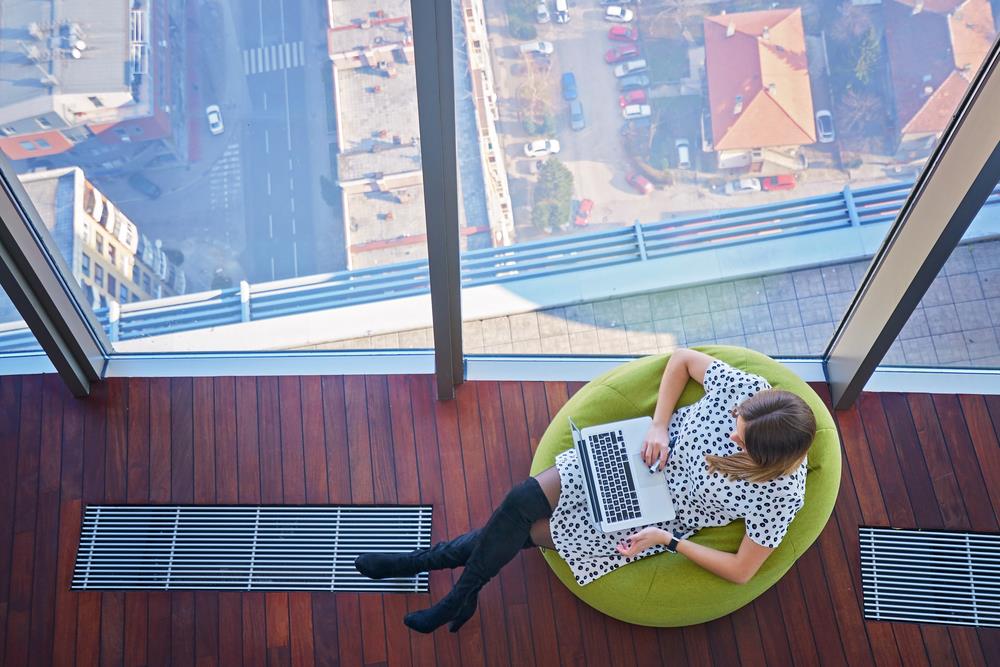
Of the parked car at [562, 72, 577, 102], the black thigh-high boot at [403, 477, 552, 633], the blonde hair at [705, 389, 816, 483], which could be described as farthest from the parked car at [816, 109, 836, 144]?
the black thigh-high boot at [403, 477, 552, 633]

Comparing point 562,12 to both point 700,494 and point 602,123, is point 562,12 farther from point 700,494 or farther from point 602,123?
point 700,494

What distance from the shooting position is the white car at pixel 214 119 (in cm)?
256

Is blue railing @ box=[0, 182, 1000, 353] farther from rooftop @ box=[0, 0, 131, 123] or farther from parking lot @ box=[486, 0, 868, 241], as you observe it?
rooftop @ box=[0, 0, 131, 123]

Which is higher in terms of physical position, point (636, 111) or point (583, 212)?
point (636, 111)

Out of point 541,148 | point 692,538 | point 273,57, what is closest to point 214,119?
point 273,57

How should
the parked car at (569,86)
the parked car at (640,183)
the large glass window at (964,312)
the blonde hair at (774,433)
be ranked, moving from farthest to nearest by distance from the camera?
the large glass window at (964,312) → the parked car at (640,183) → the parked car at (569,86) → the blonde hair at (774,433)

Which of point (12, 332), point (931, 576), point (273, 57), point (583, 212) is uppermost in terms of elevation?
point (273, 57)

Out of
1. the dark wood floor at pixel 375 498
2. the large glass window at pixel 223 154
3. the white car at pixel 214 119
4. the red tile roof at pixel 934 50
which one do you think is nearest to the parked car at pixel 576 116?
the large glass window at pixel 223 154

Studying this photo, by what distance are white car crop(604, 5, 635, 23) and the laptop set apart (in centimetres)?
116

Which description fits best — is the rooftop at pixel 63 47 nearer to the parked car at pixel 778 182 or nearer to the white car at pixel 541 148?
the white car at pixel 541 148

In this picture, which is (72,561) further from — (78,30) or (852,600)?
(852,600)

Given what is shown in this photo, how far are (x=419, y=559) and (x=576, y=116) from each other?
4.76ft

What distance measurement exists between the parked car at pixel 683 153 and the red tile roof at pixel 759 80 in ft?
0.27

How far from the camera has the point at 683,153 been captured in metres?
2.72
